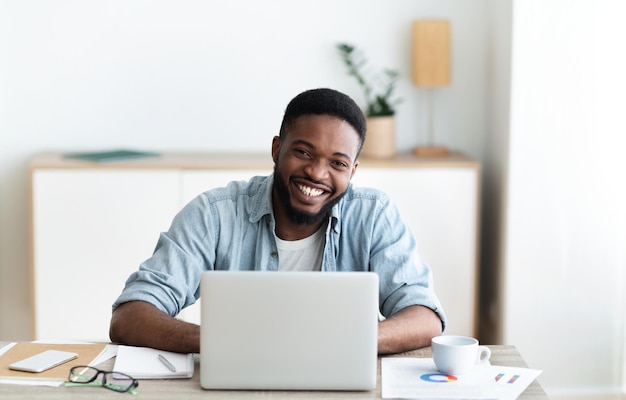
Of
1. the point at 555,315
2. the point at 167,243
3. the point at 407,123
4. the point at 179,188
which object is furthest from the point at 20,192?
the point at 555,315

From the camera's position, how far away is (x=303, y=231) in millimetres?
2293

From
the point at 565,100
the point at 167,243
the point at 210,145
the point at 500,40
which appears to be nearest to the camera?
the point at 167,243

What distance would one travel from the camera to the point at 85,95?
3881 millimetres

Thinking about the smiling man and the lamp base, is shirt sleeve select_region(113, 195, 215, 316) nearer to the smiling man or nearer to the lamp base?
the smiling man

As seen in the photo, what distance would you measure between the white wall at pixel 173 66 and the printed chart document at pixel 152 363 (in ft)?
7.10

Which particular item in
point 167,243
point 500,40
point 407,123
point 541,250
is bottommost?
point 541,250

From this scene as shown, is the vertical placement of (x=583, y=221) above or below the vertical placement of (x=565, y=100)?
below

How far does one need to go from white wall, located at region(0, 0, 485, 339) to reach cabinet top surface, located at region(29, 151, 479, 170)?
0.15m

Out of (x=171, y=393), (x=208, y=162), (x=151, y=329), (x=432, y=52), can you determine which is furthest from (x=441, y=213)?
(x=171, y=393)

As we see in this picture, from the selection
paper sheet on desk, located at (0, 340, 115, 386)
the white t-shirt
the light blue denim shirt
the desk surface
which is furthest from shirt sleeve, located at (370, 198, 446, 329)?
paper sheet on desk, located at (0, 340, 115, 386)

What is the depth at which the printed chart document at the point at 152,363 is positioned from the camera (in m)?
1.70

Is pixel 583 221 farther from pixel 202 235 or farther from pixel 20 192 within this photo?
pixel 20 192

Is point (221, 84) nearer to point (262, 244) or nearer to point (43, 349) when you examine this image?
point (262, 244)

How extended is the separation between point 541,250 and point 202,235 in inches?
68.9
